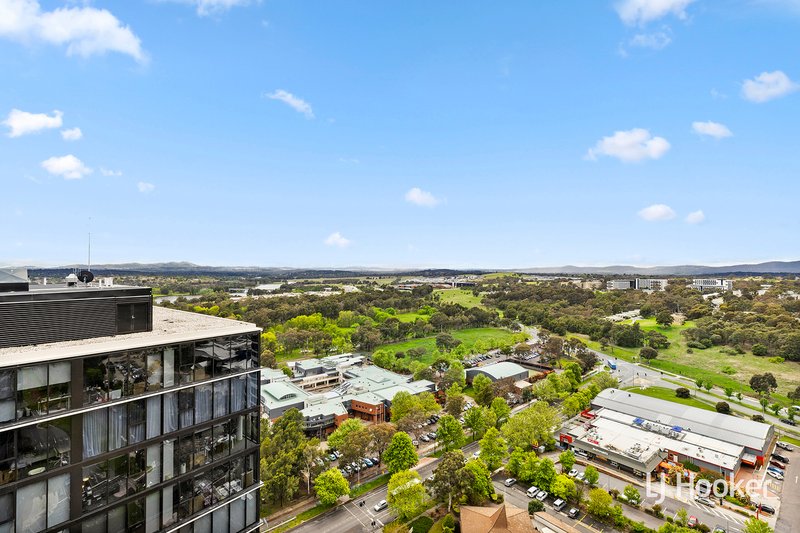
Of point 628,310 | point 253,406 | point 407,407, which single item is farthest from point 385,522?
point 628,310

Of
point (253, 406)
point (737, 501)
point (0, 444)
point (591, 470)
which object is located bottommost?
point (737, 501)

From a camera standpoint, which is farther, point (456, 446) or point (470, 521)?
point (456, 446)

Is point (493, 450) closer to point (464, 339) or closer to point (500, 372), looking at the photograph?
point (500, 372)

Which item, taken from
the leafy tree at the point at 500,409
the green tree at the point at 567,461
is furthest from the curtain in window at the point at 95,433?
the leafy tree at the point at 500,409

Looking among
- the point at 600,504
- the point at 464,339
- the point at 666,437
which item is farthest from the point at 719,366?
the point at 600,504

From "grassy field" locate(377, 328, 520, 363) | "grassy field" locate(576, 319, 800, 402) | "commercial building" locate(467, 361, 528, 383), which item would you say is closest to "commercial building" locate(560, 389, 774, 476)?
"commercial building" locate(467, 361, 528, 383)

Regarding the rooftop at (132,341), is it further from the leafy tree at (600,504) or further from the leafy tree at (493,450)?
the leafy tree at (493,450)

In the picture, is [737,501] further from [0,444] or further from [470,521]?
[0,444]
